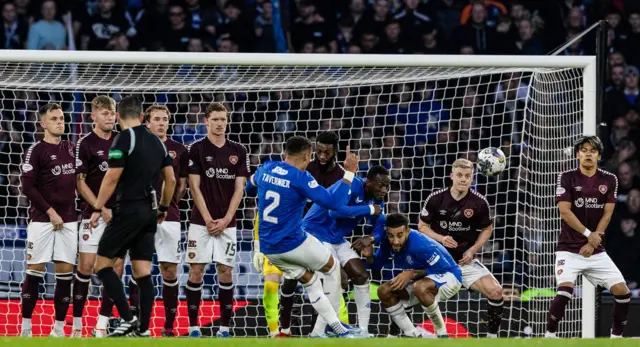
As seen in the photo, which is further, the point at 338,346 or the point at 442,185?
the point at 442,185

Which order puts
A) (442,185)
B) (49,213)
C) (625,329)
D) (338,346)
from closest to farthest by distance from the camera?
(338,346) → (49,213) → (625,329) → (442,185)

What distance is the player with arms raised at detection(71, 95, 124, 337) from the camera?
383 inches

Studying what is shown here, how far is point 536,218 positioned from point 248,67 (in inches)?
121

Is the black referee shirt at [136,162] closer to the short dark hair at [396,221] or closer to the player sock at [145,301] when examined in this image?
the player sock at [145,301]

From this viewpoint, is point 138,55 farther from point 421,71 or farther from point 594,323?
point 594,323

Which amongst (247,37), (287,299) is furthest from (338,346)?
(247,37)

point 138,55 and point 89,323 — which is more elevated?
point 138,55

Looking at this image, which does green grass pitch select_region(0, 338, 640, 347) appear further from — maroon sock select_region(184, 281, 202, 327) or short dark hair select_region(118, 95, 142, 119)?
maroon sock select_region(184, 281, 202, 327)

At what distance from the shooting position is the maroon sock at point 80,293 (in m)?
9.70

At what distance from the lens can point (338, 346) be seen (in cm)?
744

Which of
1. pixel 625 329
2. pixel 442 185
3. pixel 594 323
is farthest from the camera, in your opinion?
pixel 442 185

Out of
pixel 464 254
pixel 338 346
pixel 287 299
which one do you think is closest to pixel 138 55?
pixel 287 299

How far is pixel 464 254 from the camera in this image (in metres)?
10.2

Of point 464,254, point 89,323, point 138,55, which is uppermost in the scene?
point 138,55
